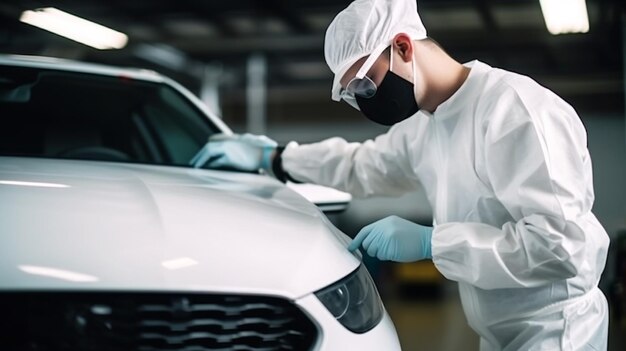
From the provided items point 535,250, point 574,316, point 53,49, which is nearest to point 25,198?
point 535,250

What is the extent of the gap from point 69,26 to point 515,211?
2.18 meters

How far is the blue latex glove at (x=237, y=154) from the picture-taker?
6.64 feet

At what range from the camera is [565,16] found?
2.40m

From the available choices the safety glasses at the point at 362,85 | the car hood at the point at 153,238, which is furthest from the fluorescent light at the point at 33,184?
the safety glasses at the point at 362,85

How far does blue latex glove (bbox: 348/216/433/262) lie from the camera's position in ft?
4.87

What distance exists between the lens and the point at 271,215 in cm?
142

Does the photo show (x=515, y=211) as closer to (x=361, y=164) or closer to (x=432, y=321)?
(x=361, y=164)

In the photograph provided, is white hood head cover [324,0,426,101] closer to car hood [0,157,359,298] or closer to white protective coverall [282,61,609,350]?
white protective coverall [282,61,609,350]

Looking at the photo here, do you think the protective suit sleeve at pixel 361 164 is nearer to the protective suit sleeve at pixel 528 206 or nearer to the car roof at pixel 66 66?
the protective suit sleeve at pixel 528 206

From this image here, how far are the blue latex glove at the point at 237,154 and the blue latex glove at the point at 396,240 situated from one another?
638mm

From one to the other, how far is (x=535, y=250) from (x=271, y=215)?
53cm

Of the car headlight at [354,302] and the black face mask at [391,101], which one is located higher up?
the black face mask at [391,101]

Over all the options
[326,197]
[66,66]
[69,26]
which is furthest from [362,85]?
[69,26]

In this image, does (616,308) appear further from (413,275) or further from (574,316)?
(413,275)
